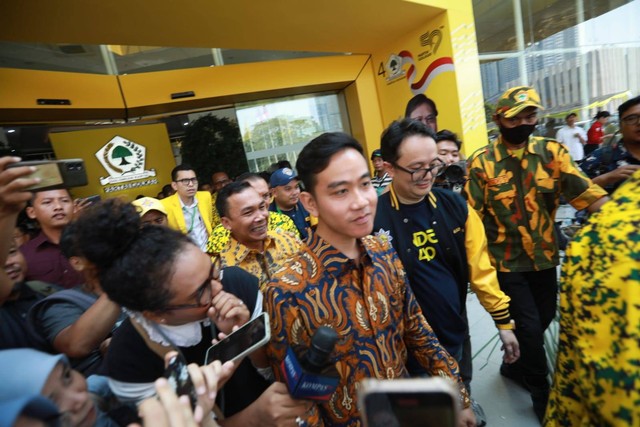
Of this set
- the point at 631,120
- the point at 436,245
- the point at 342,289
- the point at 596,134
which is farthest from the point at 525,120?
the point at 596,134

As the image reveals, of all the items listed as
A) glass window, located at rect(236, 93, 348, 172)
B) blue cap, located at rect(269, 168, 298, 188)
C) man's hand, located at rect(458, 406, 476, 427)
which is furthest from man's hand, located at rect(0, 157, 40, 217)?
glass window, located at rect(236, 93, 348, 172)

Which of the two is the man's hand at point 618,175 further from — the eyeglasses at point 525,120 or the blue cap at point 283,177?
the blue cap at point 283,177

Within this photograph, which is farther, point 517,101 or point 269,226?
point 269,226

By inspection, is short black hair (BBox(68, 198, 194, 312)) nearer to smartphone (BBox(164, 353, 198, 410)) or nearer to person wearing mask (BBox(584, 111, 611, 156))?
smartphone (BBox(164, 353, 198, 410))

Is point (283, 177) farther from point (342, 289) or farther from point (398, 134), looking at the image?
point (342, 289)

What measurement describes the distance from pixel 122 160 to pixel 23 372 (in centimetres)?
618

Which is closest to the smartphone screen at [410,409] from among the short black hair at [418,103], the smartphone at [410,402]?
the smartphone at [410,402]

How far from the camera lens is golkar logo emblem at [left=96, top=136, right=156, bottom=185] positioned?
580 centimetres

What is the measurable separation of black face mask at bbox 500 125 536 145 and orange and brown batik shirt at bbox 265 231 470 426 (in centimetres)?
145

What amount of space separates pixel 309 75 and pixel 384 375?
6.55 m

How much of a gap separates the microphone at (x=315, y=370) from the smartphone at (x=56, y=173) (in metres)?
1.00

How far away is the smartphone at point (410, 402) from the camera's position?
1.64 feet

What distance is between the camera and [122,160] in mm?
5953

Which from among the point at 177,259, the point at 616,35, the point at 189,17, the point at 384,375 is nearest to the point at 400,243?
the point at 384,375
